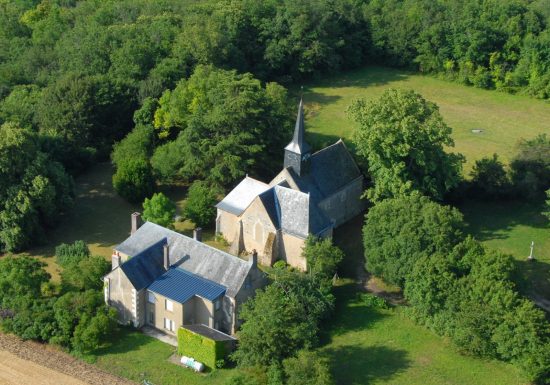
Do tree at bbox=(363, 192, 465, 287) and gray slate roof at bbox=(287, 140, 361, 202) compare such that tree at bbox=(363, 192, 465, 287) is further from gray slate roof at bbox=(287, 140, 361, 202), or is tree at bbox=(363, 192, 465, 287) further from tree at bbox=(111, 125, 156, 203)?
tree at bbox=(111, 125, 156, 203)

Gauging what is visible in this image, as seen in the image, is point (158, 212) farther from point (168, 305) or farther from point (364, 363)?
point (364, 363)

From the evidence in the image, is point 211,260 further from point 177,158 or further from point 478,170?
point 478,170

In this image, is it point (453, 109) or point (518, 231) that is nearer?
point (518, 231)

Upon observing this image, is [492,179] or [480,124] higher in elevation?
[480,124]

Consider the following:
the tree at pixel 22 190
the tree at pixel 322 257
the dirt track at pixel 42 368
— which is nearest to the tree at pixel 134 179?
the tree at pixel 22 190

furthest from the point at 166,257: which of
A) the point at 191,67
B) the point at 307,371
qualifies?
the point at 191,67

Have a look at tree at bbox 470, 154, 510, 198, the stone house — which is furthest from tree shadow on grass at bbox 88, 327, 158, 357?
tree at bbox 470, 154, 510, 198

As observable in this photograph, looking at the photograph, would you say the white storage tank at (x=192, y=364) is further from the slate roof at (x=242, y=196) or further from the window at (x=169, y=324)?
the slate roof at (x=242, y=196)
